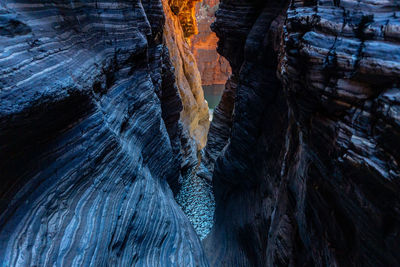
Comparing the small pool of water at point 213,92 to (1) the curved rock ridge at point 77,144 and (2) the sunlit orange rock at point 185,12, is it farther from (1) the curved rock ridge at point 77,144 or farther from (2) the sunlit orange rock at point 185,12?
(1) the curved rock ridge at point 77,144

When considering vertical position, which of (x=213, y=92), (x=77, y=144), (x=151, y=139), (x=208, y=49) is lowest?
(x=213, y=92)

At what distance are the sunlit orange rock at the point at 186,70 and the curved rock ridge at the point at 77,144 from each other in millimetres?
6416

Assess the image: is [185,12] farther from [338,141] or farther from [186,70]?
[338,141]

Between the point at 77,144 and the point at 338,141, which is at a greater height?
the point at 338,141

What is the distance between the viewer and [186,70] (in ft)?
40.6

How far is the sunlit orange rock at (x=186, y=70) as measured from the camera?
10.6m

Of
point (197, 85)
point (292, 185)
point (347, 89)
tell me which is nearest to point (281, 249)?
point (292, 185)

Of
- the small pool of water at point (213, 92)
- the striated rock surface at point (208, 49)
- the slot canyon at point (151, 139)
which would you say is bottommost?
the small pool of water at point (213, 92)

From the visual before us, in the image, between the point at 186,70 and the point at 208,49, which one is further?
the point at 208,49

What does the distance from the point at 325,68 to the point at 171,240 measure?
137 inches

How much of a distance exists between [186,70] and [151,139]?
8268 millimetres

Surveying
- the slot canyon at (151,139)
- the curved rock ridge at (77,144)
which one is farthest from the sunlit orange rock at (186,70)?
the curved rock ridge at (77,144)

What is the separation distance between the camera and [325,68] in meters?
2.01

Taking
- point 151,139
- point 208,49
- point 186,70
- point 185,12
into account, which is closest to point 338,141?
point 151,139
